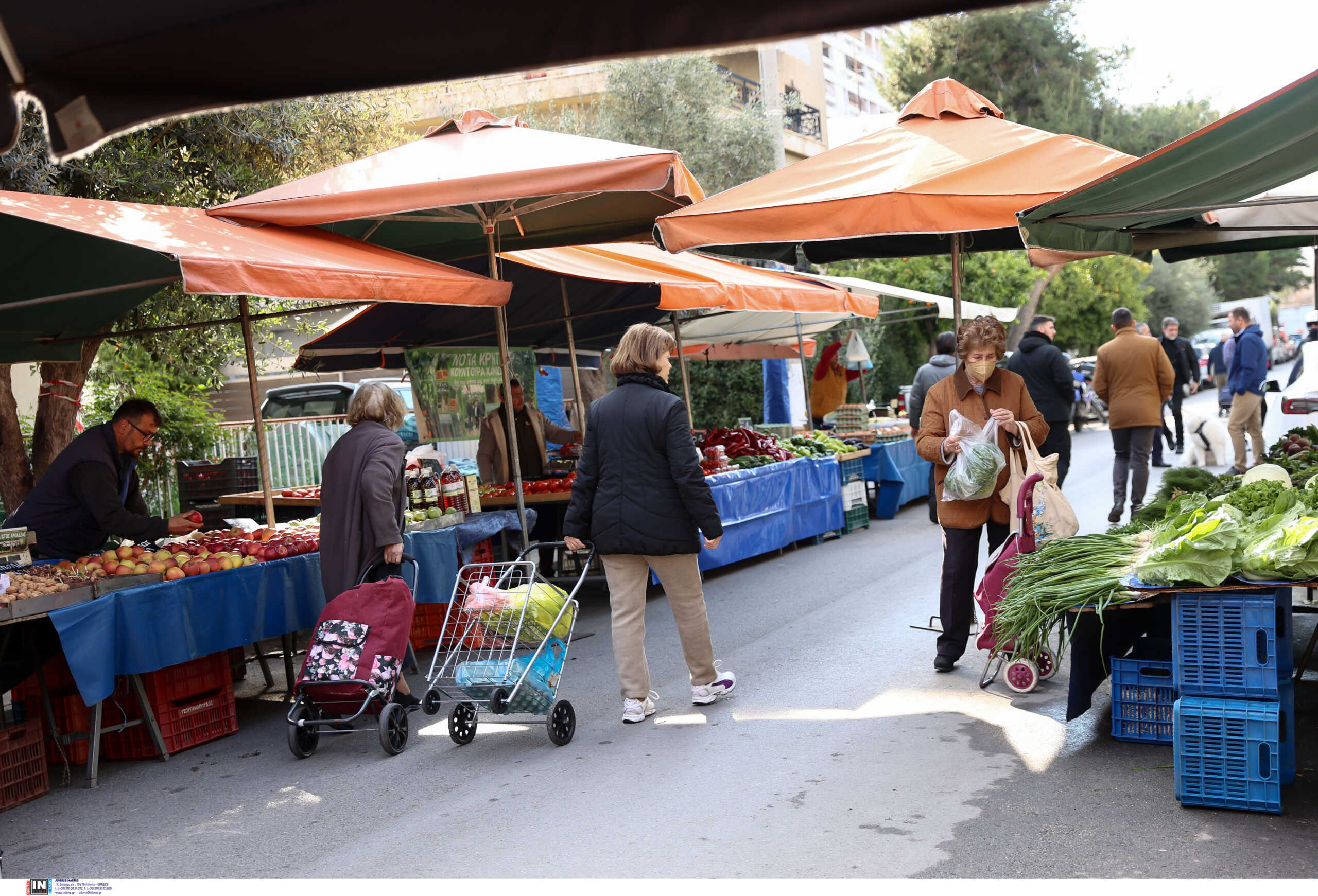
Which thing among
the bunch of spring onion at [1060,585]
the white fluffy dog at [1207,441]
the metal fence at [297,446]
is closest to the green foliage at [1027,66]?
the white fluffy dog at [1207,441]

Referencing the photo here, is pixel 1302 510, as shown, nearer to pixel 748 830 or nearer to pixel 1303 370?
pixel 748 830

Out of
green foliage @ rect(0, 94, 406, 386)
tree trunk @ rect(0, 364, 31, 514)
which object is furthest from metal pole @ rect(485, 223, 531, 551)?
tree trunk @ rect(0, 364, 31, 514)

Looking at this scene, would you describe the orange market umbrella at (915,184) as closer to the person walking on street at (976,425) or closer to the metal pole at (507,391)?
the person walking on street at (976,425)

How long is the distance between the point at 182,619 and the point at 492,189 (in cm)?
312

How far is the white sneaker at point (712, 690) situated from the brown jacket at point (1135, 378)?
20.9 ft

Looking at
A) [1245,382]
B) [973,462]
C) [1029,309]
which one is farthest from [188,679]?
[1029,309]

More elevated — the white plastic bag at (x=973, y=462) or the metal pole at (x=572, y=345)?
the metal pole at (x=572, y=345)

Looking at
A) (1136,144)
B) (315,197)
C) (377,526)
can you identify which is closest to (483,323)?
(315,197)

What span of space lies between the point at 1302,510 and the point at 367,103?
1127 centimetres

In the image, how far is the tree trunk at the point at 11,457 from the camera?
999 cm

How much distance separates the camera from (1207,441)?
15.2 m

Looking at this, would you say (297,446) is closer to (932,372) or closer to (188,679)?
(932,372)

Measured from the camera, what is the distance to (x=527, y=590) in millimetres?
5719

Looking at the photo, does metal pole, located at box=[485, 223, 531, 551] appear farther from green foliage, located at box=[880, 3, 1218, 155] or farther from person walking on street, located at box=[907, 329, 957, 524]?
green foliage, located at box=[880, 3, 1218, 155]
